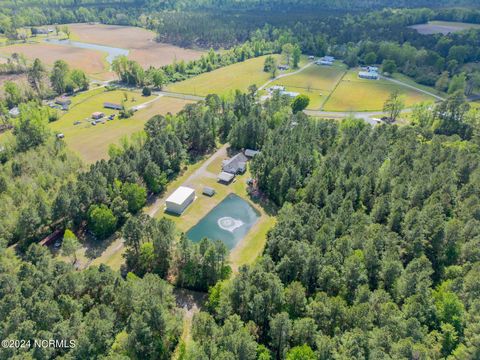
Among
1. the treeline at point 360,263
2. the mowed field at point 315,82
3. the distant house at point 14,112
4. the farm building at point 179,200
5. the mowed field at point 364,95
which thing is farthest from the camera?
the mowed field at point 315,82

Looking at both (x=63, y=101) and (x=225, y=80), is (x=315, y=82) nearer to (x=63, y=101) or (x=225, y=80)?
(x=225, y=80)

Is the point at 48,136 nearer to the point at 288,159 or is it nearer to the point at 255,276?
the point at 288,159

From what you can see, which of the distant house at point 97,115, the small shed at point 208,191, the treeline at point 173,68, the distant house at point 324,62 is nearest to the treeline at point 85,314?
the small shed at point 208,191

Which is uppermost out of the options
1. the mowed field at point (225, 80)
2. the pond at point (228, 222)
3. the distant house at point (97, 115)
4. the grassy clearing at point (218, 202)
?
the mowed field at point (225, 80)

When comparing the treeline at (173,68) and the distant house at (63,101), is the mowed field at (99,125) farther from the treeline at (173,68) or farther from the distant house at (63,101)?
the treeline at (173,68)

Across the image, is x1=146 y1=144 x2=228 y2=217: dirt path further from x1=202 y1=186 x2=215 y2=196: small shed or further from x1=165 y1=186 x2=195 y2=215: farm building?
x1=202 y1=186 x2=215 y2=196: small shed

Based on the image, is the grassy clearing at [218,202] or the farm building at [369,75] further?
the farm building at [369,75]
